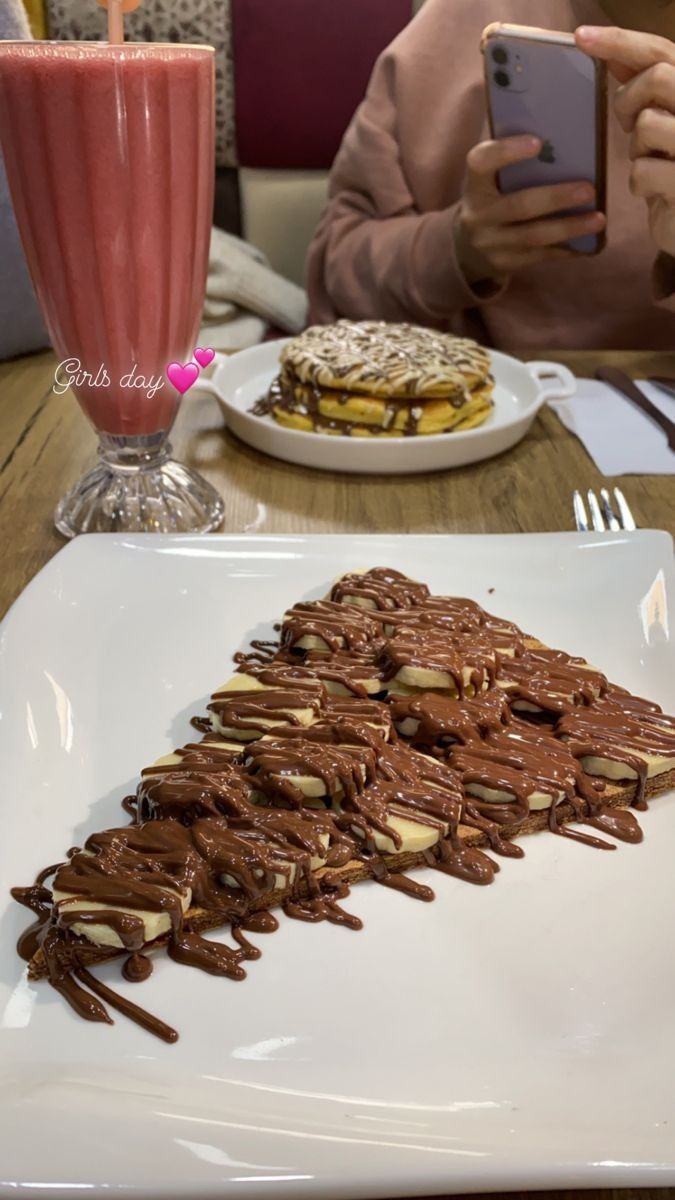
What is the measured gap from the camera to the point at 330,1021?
1.92 ft

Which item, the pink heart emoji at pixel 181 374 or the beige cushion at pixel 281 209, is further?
the beige cushion at pixel 281 209

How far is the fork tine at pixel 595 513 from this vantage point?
3.81 ft

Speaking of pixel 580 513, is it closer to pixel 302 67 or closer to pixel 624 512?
pixel 624 512

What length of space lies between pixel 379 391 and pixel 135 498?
37 centimetres

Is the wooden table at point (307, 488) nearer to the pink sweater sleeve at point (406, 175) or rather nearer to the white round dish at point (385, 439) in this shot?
the white round dish at point (385, 439)

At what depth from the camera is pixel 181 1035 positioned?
0.57 meters

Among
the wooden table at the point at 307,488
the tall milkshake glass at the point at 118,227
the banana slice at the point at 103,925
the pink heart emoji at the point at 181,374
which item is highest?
the tall milkshake glass at the point at 118,227

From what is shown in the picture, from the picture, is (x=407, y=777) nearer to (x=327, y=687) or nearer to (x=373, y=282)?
(x=327, y=687)

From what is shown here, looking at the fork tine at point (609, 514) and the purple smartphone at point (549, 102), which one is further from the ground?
the purple smartphone at point (549, 102)

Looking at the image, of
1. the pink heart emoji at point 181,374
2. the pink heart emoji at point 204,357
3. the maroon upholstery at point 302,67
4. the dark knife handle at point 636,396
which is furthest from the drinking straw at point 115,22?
the maroon upholstery at point 302,67

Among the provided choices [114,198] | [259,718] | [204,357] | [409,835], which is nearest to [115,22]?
[114,198]

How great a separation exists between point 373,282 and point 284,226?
0.96m

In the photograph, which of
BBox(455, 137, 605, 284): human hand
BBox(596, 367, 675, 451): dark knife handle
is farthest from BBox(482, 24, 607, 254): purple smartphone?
BBox(596, 367, 675, 451): dark knife handle

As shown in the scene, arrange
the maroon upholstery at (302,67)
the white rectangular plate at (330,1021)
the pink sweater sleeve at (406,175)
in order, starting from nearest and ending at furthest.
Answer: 1. the white rectangular plate at (330,1021)
2. the pink sweater sleeve at (406,175)
3. the maroon upholstery at (302,67)
